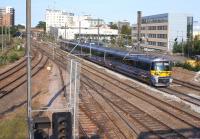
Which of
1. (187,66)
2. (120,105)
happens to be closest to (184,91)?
(120,105)

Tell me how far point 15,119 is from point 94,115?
4.31 meters

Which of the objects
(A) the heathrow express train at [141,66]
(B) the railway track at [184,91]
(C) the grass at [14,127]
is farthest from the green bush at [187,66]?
(C) the grass at [14,127]

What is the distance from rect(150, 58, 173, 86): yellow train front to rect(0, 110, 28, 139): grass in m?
15.8

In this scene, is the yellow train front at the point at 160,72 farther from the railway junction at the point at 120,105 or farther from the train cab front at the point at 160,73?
the railway junction at the point at 120,105

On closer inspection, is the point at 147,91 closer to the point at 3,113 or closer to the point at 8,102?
the point at 8,102

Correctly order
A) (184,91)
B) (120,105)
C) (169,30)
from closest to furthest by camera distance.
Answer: (120,105), (184,91), (169,30)

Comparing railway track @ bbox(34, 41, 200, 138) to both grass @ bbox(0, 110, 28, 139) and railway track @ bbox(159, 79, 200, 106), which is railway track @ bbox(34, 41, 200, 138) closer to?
railway track @ bbox(159, 79, 200, 106)

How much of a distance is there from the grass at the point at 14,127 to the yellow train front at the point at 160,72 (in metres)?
15.8

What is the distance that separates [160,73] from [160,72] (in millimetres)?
104

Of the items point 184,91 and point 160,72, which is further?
point 160,72

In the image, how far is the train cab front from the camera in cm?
3478

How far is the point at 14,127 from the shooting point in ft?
61.5

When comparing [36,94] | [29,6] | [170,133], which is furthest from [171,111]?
[29,6]

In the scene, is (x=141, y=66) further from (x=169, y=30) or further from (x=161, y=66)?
(x=169, y=30)
